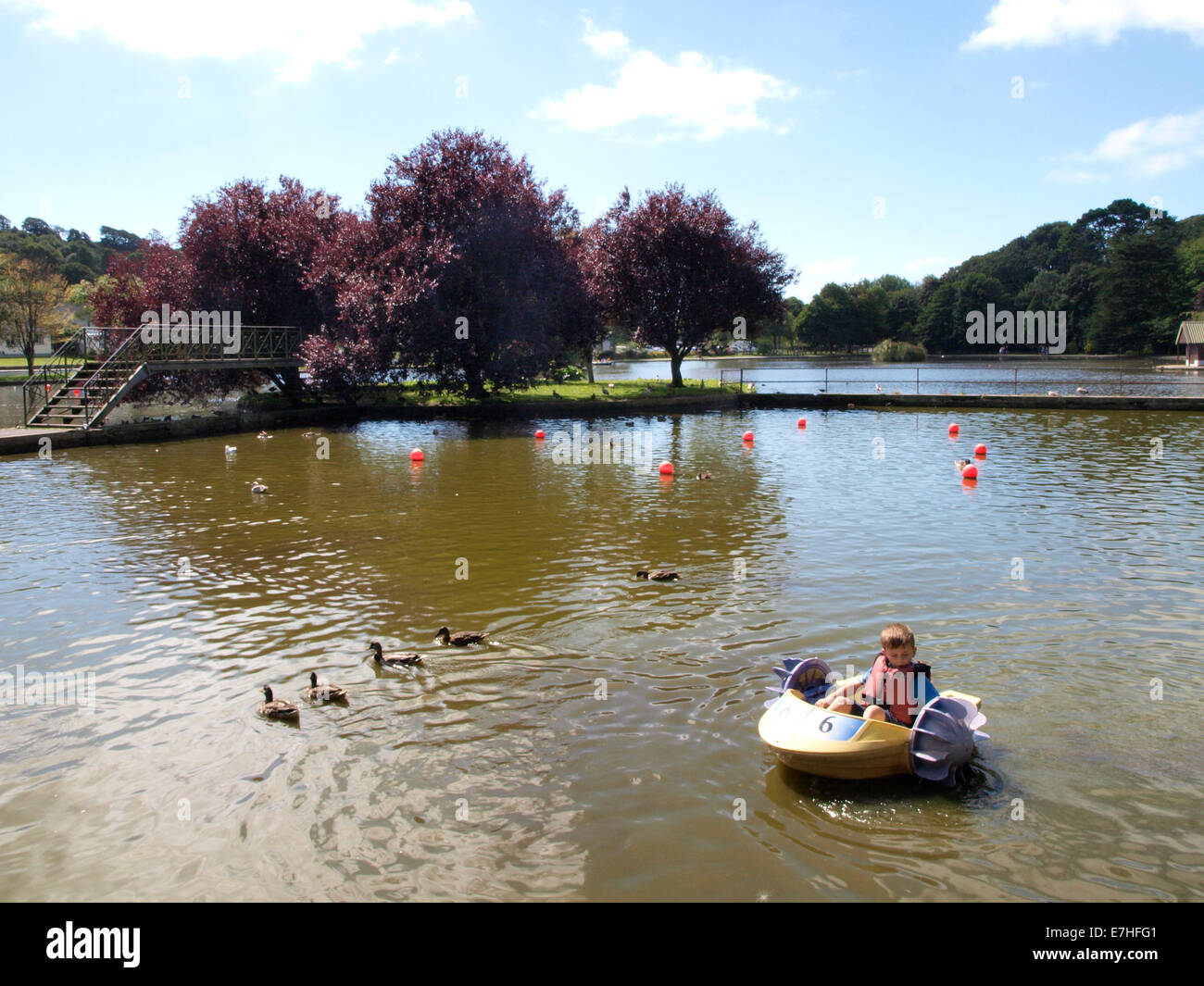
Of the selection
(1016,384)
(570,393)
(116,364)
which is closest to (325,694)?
(116,364)

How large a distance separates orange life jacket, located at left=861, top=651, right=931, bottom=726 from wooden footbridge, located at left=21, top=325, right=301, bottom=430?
1077 inches

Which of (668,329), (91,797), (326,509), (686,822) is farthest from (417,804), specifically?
(668,329)

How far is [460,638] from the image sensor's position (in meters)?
9.30

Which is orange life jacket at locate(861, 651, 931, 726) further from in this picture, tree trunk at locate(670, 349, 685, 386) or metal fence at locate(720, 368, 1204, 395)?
tree trunk at locate(670, 349, 685, 386)

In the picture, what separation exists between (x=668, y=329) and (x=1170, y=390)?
2521 centimetres

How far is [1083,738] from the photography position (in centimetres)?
719

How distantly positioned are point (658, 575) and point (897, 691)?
207 inches

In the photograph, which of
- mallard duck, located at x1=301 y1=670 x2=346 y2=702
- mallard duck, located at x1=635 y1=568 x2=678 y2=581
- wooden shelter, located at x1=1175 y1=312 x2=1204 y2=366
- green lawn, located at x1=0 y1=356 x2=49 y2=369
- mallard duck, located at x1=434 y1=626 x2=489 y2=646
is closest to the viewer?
mallard duck, located at x1=301 y1=670 x2=346 y2=702

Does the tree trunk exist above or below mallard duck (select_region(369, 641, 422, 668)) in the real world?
above

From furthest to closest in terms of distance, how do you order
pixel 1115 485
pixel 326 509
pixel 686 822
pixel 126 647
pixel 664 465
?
pixel 664 465
pixel 1115 485
pixel 326 509
pixel 126 647
pixel 686 822

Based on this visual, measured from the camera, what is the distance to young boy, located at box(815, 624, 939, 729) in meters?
6.76

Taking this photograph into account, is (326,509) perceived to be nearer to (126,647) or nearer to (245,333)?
(126,647)

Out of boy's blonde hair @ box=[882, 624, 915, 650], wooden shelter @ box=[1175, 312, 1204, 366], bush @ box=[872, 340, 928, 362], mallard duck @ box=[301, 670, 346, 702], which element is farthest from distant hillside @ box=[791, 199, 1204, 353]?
mallard duck @ box=[301, 670, 346, 702]

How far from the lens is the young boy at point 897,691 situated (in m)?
6.76
